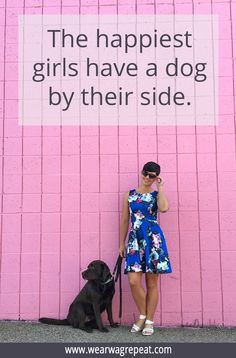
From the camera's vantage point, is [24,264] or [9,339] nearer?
[9,339]

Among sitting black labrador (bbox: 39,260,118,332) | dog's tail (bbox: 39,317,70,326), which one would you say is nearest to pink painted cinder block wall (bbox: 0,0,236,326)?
dog's tail (bbox: 39,317,70,326)

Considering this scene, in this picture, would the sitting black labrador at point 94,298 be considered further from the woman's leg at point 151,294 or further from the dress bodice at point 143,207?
the dress bodice at point 143,207

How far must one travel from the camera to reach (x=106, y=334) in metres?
4.56

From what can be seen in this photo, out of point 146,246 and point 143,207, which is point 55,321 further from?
point 143,207

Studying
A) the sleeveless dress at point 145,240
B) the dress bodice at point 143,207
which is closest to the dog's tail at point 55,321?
the sleeveless dress at point 145,240

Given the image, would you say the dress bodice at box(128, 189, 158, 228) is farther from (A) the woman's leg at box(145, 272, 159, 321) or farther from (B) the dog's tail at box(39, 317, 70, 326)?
(B) the dog's tail at box(39, 317, 70, 326)

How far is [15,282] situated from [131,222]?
147 cm

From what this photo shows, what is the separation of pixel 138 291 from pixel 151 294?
0.49 feet

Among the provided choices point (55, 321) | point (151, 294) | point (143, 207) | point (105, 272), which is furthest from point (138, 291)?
point (55, 321)

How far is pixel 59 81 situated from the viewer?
17.3 feet

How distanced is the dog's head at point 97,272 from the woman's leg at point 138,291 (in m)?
0.25

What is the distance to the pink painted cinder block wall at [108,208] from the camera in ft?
16.3
